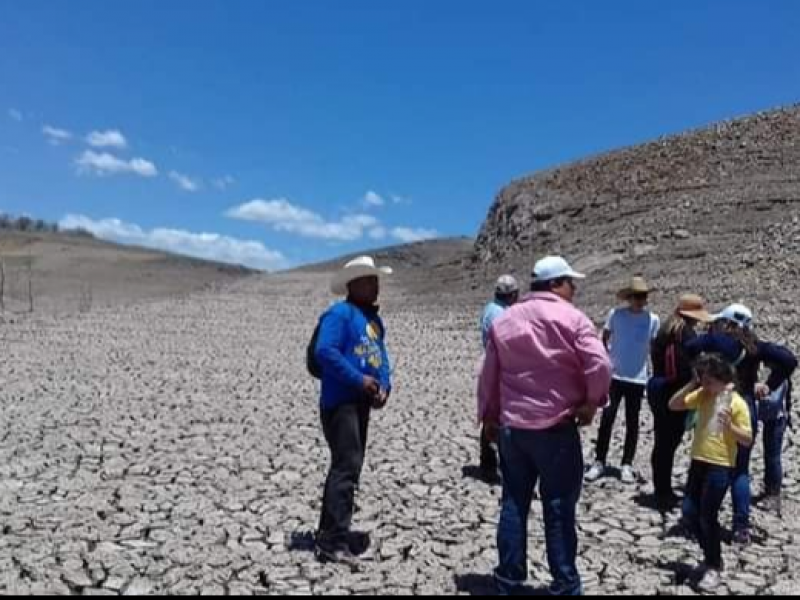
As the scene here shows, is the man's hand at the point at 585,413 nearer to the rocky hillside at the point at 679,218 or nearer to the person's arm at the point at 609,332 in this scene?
the person's arm at the point at 609,332

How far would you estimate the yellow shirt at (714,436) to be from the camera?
5.44m

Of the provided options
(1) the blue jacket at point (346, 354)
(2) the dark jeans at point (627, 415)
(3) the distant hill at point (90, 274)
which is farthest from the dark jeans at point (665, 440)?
(3) the distant hill at point (90, 274)

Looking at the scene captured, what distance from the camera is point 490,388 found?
5.05 metres

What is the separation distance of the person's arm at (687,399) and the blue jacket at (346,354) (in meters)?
1.99

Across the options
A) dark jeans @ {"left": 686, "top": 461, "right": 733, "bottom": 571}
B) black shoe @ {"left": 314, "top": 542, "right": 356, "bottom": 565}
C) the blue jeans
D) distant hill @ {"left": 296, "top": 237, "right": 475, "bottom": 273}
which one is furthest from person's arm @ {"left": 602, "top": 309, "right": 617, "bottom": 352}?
distant hill @ {"left": 296, "top": 237, "right": 475, "bottom": 273}

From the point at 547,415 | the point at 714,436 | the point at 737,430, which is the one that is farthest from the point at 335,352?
the point at 737,430

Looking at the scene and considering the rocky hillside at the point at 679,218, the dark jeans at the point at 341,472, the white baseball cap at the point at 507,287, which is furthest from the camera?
the rocky hillside at the point at 679,218

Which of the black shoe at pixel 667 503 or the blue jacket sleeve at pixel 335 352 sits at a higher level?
the blue jacket sleeve at pixel 335 352

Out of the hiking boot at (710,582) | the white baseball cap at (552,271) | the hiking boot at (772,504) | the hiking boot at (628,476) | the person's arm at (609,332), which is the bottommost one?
the hiking boot at (710,582)

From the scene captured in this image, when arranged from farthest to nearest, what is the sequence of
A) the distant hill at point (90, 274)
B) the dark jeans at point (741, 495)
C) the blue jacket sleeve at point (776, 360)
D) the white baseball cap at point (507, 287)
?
the distant hill at point (90, 274), the white baseball cap at point (507, 287), the blue jacket sleeve at point (776, 360), the dark jeans at point (741, 495)

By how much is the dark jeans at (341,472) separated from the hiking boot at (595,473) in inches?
112

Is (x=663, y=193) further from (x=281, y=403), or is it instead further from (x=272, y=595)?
(x=272, y=595)

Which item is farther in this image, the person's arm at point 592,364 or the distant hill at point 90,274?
the distant hill at point 90,274

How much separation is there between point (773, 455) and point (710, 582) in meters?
2.12
